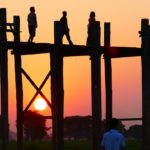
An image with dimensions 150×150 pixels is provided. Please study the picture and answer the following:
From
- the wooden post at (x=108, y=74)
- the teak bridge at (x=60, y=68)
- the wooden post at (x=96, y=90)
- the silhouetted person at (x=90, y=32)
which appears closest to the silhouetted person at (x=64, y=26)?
the teak bridge at (x=60, y=68)

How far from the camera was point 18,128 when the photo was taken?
93.9 ft

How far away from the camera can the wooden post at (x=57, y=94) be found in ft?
88.3

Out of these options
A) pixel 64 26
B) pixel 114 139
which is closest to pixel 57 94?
pixel 64 26

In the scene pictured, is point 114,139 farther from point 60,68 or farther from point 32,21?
point 32,21

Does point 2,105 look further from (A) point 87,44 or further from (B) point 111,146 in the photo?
(B) point 111,146

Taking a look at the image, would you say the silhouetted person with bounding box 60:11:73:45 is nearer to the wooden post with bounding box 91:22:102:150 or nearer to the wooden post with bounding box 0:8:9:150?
the wooden post with bounding box 91:22:102:150

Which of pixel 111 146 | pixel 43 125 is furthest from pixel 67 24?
pixel 43 125

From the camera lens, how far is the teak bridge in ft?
85.0

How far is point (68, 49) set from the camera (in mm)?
26953

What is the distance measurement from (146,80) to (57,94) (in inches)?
105

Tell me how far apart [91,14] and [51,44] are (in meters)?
1.65

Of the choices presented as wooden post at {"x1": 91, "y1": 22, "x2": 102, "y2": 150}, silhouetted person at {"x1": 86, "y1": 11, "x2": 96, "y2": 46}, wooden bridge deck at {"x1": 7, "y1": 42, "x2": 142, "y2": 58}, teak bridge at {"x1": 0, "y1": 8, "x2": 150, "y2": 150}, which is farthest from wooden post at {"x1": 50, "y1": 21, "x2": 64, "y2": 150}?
wooden post at {"x1": 91, "y1": 22, "x2": 102, "y2": 150}

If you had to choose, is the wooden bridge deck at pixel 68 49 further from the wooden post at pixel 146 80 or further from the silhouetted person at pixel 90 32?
the wooden post at pixel 146 80

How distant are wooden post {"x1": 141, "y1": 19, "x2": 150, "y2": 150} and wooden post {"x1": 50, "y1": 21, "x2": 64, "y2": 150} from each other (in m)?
2.42
